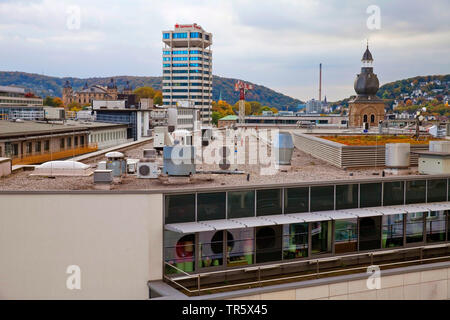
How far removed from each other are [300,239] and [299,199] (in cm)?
152

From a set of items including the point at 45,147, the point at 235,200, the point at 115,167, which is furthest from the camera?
the point at 45,147

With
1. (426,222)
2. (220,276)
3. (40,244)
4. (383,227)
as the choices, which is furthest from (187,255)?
(426,222)

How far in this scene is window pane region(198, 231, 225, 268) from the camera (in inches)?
730

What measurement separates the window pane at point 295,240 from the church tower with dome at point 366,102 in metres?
74.9

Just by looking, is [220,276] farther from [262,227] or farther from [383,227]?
[383,227]

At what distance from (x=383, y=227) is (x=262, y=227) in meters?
5.34

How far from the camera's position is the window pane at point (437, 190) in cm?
2238

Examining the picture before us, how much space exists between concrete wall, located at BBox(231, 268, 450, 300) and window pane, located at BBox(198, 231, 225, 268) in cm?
195

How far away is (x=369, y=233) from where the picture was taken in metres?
21.5

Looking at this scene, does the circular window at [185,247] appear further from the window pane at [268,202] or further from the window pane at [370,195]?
the window pane at [370,195]

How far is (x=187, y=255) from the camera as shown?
18.2 meters

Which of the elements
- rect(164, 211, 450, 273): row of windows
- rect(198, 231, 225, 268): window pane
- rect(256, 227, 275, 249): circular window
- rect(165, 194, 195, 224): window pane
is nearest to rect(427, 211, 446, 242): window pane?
rect(164, 211, 450, 273): row of windows

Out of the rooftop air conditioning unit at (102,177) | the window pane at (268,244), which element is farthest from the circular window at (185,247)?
the rooftop air conditioning unit at (102,177)
